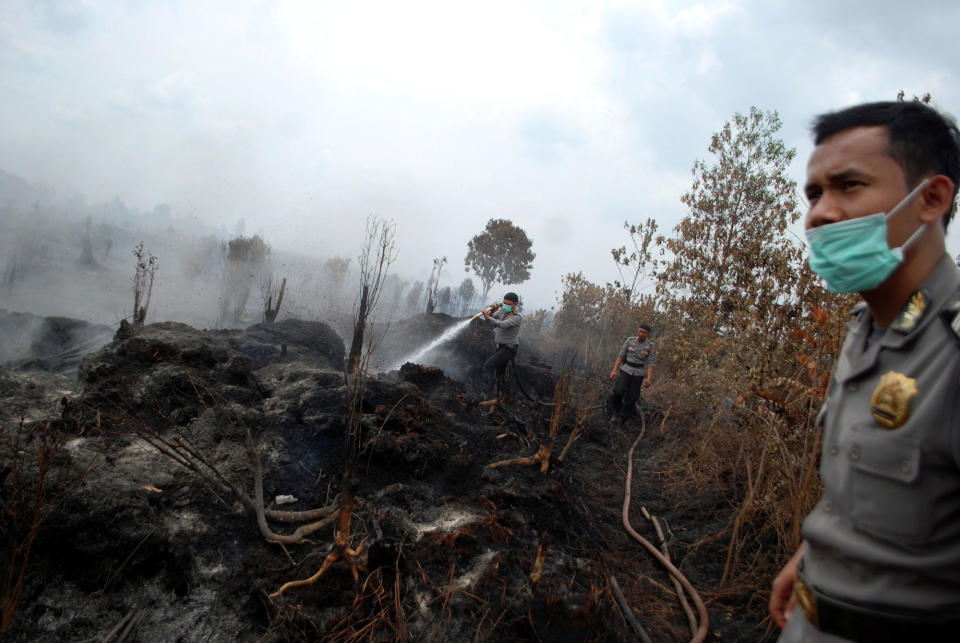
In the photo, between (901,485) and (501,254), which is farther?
(501,254)

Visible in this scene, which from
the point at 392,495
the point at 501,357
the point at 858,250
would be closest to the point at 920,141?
the point at 858,250

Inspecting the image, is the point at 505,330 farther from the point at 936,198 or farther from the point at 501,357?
the point at 936,198

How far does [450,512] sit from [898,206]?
348cm

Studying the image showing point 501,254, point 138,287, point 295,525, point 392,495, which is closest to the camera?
point 295,525

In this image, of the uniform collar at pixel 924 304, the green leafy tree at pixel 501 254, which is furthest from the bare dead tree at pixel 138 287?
the green leafy tree at pixel 501 254

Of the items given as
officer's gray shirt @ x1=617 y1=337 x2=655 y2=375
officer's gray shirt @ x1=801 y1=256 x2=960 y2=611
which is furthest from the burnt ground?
officer's gray shirt @ x1=801 y1=256 x2=960 y2=611

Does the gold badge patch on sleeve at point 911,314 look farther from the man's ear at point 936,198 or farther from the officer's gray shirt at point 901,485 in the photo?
the man's ear at point 936,198

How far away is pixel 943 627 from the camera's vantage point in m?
0.82

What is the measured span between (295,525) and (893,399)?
3714 millimetres

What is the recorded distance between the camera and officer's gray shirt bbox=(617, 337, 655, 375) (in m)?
7.05

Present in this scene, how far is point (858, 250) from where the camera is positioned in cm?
107

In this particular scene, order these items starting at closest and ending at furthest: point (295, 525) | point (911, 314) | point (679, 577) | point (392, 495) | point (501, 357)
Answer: point (911, 314) < point (679, 577) < point (295, 525) < point (392, 495) < point (501, 357)

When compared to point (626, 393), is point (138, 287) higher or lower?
lower

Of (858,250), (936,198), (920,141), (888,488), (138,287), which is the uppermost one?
(920,141)
